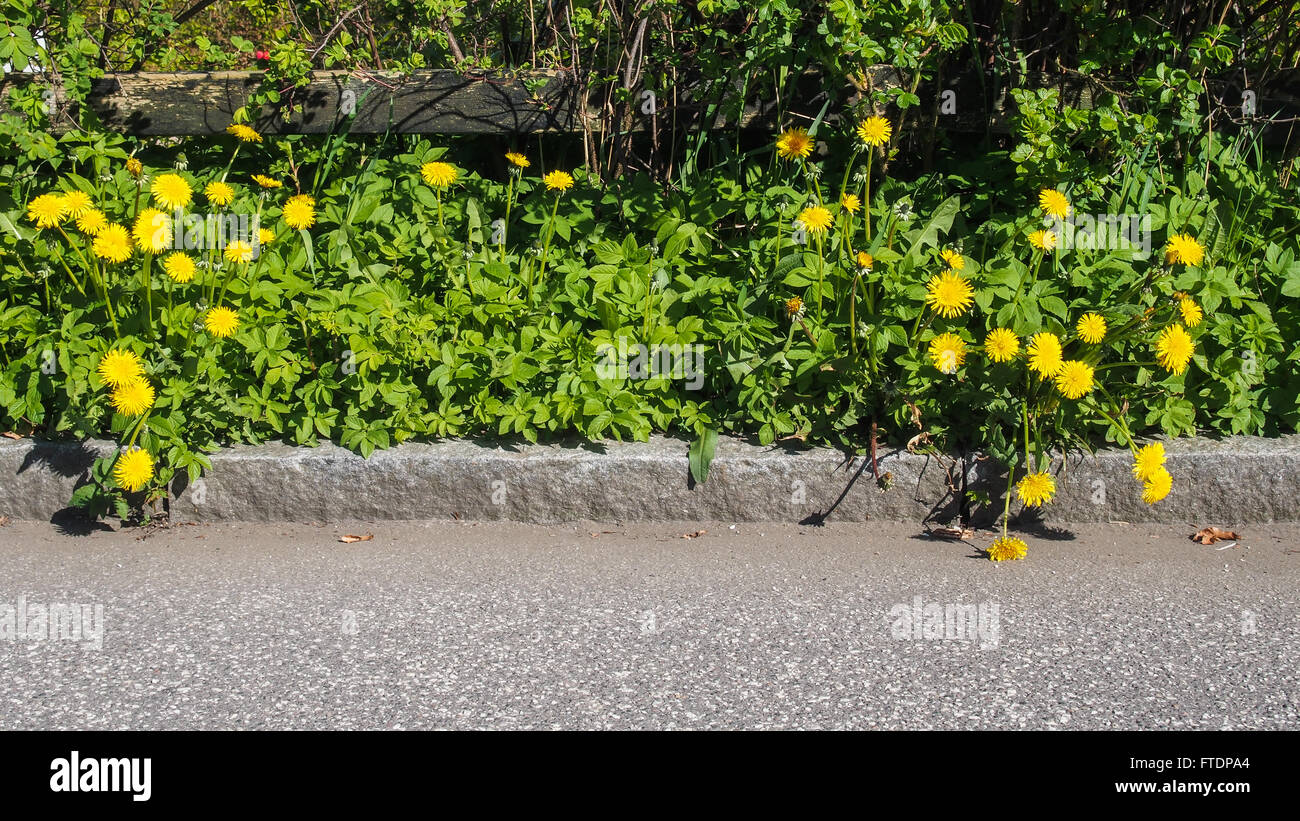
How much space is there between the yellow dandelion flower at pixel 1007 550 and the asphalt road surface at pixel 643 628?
0.05 metres

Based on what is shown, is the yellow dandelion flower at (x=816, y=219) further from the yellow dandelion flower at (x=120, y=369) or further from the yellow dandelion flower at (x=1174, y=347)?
the yellow dandelion flower at (x=120, y=369)

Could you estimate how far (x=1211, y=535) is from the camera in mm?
3438

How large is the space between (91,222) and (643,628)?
A: 7.35 feet

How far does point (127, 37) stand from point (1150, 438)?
4.73 metres

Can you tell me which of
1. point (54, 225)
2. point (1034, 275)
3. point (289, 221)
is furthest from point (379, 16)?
point (1034, 275)

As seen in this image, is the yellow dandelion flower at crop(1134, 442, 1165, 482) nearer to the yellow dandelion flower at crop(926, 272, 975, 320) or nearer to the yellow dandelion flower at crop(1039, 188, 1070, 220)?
the yellow dandelion flower at crop(926, 272, 975, 320)

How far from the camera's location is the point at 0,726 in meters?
2.39

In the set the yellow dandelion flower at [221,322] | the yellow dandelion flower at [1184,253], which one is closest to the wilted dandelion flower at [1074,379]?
the yellow dandelion flower at [1184,253]

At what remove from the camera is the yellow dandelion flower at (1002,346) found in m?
3.27

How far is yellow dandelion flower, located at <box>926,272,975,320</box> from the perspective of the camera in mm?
3369

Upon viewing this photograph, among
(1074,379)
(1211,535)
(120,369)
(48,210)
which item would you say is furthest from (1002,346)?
(48,210)

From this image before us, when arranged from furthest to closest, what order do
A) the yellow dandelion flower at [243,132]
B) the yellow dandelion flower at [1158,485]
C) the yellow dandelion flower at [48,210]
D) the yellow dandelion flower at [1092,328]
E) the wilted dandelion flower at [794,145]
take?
the yellow dandelion flower at [243,132] < the wilted dandelion flower at [794,145] < the yellow dandelion flower at [48,210] < the yellow dandelion flower at [1092,328] < the yellow dandelion flower at [1158,485]

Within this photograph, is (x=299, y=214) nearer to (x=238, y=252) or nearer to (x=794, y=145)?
(x=238, y=252)
